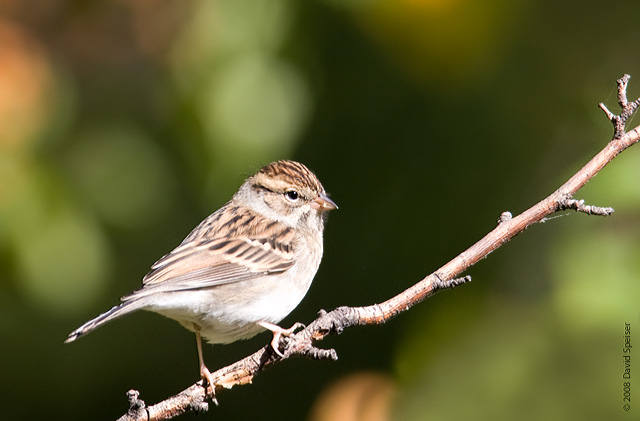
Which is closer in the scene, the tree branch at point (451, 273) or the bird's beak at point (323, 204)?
the tree branch at point (451, 273)

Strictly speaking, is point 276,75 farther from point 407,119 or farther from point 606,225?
point 606,225

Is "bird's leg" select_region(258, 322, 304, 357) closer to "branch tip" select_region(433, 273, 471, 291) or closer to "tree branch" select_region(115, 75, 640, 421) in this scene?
"tree branch" select_region(115, 75, 640, 421)

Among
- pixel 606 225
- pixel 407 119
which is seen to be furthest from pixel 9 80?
pixel 606 225

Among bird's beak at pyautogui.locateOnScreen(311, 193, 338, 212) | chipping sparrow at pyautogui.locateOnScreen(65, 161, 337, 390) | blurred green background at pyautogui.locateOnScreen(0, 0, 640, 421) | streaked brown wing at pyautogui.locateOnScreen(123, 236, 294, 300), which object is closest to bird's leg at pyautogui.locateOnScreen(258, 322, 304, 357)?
chipping sparrow at pyautogui.locateOnScreen(65, 161, 337, 390)

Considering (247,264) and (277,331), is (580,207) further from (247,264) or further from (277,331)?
(247,264)

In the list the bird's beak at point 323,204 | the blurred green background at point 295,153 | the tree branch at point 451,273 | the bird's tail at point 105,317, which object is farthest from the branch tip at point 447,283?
the bird's beak at point 323,204

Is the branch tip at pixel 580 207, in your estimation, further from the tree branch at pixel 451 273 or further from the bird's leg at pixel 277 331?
the bird's leg at pixel 277 331
